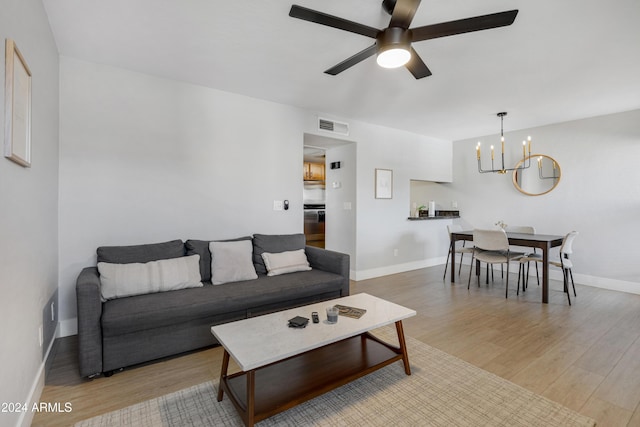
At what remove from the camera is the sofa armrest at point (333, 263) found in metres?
3.15

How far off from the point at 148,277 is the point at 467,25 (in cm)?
284

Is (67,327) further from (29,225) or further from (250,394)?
(250,394)

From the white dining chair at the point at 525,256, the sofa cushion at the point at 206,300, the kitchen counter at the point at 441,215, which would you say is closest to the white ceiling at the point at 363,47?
the white dining chair at the point at 525,256

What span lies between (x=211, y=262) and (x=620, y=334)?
153 inches

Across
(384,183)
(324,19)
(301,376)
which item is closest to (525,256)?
(384,183)

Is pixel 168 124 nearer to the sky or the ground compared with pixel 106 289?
nearer to the sky

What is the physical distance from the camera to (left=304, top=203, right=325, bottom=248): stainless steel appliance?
5855 mm

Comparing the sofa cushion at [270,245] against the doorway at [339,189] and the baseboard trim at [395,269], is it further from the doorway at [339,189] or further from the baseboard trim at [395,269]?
the baseboard trim at [395,269]

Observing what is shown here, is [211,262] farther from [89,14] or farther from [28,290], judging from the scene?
[89,14]

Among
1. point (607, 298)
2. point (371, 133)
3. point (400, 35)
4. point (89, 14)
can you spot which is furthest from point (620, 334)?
point (89, 14)

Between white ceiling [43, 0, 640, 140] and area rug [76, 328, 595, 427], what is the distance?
246cm

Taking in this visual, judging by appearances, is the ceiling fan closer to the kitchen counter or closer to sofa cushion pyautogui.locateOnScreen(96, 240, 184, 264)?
sofa cushion pyautogui.locateOnScreen(96, 240, 184, 264)

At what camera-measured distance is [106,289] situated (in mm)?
2252

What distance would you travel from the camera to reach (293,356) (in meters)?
1.80
